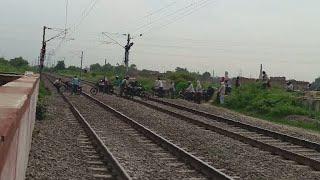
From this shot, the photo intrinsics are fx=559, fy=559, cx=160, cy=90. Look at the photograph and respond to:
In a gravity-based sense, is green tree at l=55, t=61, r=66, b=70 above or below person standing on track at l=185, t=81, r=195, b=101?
above

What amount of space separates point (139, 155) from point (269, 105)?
745 inches

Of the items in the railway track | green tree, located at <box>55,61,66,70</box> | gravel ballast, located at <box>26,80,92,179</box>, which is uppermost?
green tree, located at <box>55,61,66,70</box>

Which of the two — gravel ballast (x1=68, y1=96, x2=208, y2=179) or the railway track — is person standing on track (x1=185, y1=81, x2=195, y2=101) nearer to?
the railway track

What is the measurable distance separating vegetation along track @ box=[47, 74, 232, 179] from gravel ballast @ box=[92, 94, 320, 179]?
1.80 ft

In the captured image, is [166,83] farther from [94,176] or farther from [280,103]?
[94,176]

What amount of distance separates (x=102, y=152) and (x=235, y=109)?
21.6m

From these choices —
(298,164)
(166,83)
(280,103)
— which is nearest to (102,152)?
(298,164)

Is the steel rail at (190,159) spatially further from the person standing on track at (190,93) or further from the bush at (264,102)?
the person standing on track at (190,93)

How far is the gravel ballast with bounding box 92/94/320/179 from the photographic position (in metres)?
10.6

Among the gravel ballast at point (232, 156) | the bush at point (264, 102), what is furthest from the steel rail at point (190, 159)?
the bush at point (264, 102)

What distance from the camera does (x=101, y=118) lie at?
74.1 ft

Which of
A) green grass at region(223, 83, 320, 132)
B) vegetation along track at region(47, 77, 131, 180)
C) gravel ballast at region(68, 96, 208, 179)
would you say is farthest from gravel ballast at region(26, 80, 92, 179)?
green grass at region(223, 83, 320, 132)

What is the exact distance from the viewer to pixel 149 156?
491 inches

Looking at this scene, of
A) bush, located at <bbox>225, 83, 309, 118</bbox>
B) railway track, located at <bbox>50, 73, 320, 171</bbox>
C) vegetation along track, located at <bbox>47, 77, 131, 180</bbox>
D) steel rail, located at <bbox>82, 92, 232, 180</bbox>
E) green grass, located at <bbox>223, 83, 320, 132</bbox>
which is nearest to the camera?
steel rail, located at <bbox>82, 92, 232, 180</bbox>
